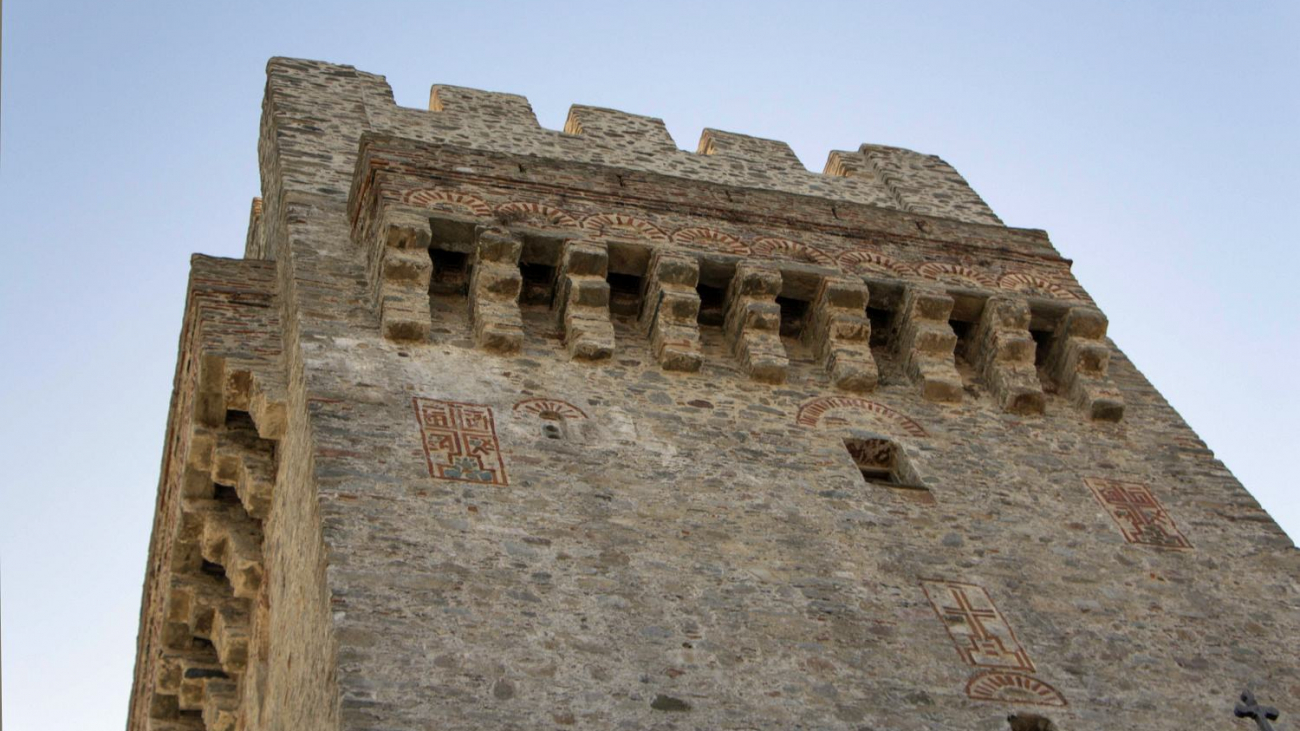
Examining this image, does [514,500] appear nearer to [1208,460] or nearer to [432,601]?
[432,601]

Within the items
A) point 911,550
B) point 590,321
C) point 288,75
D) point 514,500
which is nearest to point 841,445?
point 911,550

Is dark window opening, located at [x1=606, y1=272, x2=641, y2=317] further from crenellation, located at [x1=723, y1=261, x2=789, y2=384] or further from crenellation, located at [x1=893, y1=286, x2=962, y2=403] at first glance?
crenellation, located at [x1=893, y1=286, x2=962, y2=403]

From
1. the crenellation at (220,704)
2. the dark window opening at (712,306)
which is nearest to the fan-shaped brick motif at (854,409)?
the dark window opening at (712,306)

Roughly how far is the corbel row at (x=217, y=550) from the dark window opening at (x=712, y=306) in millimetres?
2680

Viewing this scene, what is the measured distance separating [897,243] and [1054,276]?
3.62 ft

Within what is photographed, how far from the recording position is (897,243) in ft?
34.8

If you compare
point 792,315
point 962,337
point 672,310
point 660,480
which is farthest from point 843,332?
point 660,480

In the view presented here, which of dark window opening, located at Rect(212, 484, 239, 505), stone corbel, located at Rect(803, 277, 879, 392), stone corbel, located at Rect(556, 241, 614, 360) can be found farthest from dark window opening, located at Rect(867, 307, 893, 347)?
dark window opening, located at Rect(212, 484, 239, 505)

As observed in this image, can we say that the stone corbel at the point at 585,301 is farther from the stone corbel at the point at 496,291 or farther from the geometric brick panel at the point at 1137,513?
the geometric brick panel at the point at 1137,513

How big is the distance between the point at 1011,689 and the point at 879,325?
11.2 feet

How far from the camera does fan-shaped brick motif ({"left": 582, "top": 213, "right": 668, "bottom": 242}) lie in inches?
384

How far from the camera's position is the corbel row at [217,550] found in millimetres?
8836

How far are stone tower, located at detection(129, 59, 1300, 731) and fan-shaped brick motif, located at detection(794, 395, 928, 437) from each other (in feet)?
0.07

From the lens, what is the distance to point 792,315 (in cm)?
1006
